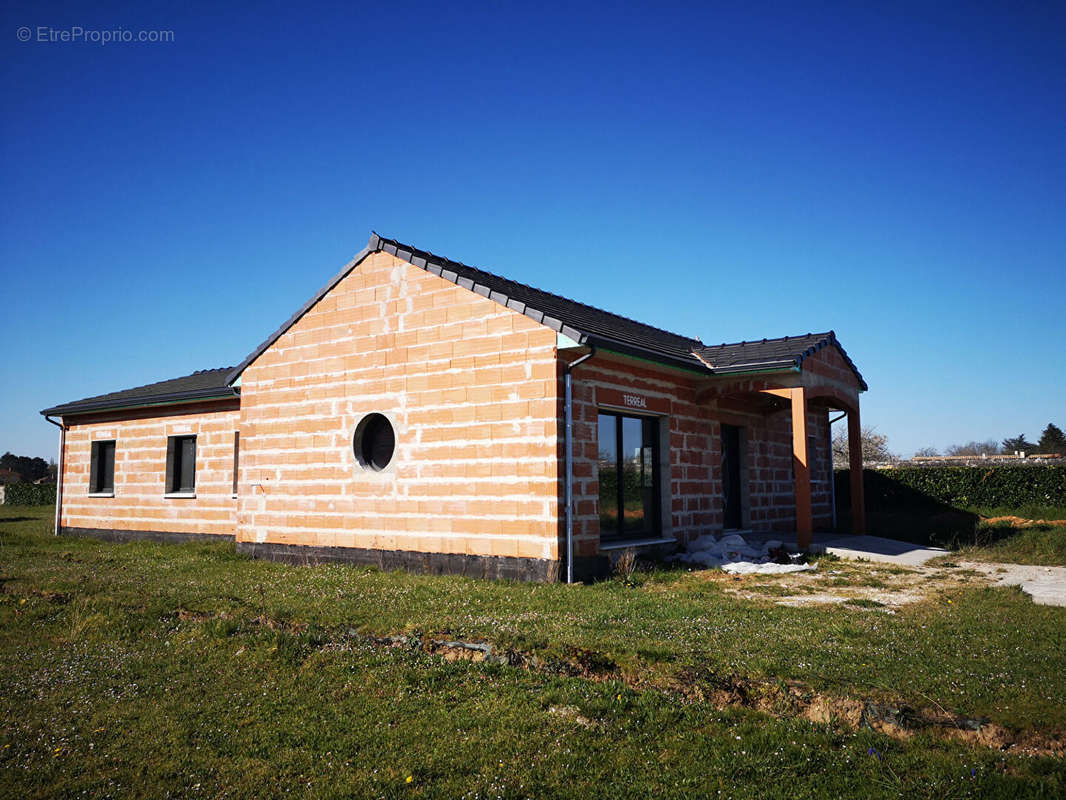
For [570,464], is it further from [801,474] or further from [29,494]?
[29,494]

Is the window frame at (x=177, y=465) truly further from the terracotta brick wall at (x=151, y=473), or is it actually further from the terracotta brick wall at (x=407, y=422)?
the terracotta brick wall at (x=407, y=422)

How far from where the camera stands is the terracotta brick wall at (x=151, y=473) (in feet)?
55.1

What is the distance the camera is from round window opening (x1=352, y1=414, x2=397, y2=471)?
491 inches

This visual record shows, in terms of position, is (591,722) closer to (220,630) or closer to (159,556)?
(220,630)

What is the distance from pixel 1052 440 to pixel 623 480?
2417 inches

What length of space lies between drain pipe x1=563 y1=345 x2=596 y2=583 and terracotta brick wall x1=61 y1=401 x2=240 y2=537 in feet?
31.2

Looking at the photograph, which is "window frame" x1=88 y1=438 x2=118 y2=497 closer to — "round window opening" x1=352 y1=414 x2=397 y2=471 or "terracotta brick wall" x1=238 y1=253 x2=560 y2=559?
"terracotta brick wall" x1=238 y1=253 x2=560 y2=559

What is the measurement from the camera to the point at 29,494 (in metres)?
36.5

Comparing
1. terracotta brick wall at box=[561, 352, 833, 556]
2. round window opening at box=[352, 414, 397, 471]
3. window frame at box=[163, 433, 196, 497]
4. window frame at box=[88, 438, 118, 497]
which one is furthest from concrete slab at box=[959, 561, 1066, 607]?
window frame at box=[88, 438, 118, 497]

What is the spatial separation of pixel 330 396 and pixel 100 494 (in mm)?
9731

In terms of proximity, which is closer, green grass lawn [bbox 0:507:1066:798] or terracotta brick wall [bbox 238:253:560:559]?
green grass lawn [bbox 0:507:1066:798]

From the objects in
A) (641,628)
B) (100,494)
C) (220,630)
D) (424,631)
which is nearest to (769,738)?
(641,628)

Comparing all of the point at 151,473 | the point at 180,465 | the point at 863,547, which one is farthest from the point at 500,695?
the point at 151,473

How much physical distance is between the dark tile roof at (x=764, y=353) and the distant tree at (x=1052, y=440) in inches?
2133
